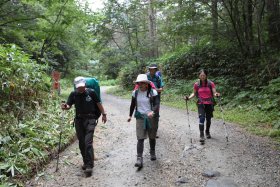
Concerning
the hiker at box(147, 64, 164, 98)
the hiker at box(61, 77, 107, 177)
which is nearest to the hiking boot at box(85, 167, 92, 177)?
the hiker at box(61, 77, 107, 177)

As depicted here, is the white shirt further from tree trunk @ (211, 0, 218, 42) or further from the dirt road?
tree trunk @ (211, 0, 218, 42)

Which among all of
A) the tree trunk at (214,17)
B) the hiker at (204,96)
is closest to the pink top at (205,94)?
the hiker at (204,96)

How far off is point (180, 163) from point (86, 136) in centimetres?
204

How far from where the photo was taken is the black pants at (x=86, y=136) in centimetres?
657

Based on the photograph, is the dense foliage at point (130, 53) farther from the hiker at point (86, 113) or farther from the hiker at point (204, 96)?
the hiker at point (204, 96)

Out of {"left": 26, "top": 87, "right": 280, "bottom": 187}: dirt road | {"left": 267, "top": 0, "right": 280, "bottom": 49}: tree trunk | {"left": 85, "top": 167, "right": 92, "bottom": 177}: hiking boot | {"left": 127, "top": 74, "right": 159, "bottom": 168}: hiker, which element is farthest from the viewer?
{"left": 267, "top": 0, "right": 280, "bottom": 49}: tree trunk

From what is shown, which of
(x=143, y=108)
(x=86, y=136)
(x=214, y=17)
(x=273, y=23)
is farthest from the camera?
(x=214, y=17)

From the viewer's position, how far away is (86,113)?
668 centimetres

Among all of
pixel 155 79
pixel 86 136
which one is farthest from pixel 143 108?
pixel 155 79

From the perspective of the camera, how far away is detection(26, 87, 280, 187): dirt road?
5906mm

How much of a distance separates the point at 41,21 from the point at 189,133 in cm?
1008

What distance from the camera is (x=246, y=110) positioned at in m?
12.5

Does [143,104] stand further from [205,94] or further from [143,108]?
[205,94]

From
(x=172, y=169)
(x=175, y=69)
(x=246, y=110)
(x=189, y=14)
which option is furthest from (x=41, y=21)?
(x=172, y=169)
